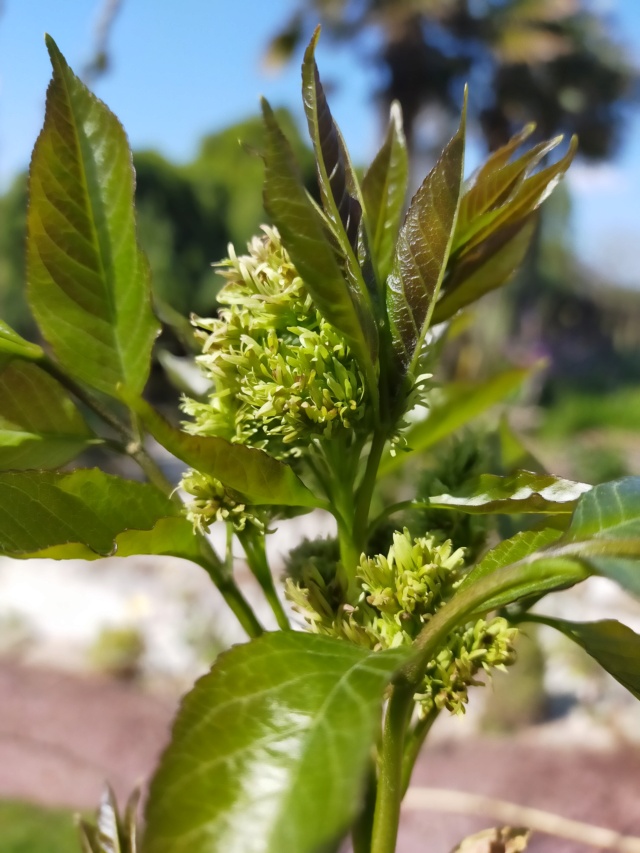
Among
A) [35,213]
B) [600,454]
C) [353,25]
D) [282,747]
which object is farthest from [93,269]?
[353,25]

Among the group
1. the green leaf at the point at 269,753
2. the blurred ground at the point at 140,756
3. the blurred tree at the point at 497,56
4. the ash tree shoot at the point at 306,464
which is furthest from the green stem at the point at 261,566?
the blurred tree at the point at 497,56

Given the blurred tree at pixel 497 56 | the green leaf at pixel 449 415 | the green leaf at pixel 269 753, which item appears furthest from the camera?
the blurred tree at pixel 497 56

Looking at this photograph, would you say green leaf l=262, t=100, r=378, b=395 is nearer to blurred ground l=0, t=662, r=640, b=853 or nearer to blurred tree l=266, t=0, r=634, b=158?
blurred ground l=0, t=662, r=640, b=853

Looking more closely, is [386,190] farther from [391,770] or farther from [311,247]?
[391,770]

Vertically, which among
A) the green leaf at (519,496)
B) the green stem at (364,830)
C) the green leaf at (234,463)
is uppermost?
the green leaf at (234,463)

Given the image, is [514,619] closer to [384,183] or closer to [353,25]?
[384,183]

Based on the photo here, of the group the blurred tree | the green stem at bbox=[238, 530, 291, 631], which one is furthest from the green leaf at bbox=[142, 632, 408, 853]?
the blurred tree

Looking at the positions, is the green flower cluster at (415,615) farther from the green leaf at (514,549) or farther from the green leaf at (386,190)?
the green leaf at (386,190)
